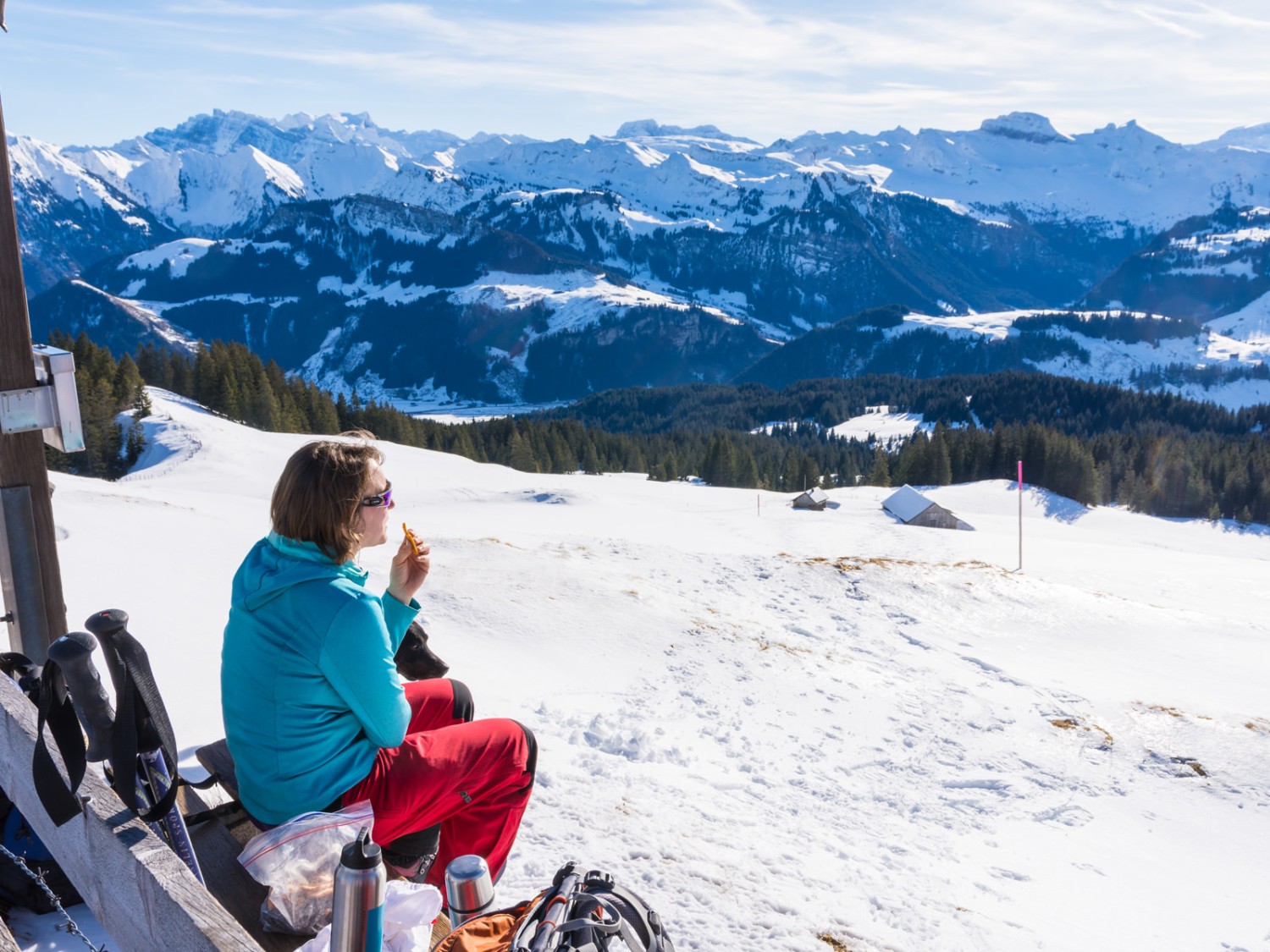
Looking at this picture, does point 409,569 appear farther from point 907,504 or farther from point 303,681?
point 907,504

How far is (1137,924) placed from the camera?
21.3ft

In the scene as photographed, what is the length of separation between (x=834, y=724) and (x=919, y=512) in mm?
42395

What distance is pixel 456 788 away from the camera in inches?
164

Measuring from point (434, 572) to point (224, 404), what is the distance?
62.1 m

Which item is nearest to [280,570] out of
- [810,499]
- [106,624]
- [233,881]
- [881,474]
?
[106,624]

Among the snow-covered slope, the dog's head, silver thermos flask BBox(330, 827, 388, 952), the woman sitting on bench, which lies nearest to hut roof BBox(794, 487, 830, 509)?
the snow-covered slope

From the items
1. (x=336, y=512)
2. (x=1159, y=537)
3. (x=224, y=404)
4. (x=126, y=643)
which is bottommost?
(x=1159, y=537)

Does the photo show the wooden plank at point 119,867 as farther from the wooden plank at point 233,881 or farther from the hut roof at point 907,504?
the hut roof at point 907,504

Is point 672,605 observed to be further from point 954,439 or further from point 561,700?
point 954,439

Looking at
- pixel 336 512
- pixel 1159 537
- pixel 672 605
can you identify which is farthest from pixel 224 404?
pixel 336 512

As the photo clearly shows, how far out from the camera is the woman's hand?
455 cm

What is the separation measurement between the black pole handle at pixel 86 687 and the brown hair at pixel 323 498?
85cm

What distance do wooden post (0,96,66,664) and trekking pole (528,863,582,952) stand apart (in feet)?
11.4

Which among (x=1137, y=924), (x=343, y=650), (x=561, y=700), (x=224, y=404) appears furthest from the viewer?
(x=224, y=404)
